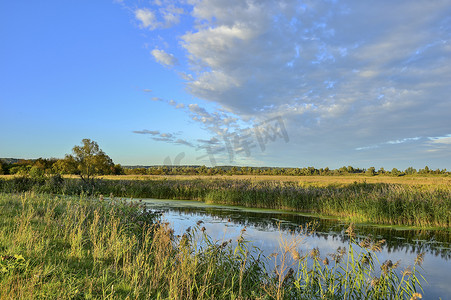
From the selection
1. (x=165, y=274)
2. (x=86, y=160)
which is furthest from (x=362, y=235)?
(x=86, y=160)

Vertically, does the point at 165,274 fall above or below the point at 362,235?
above

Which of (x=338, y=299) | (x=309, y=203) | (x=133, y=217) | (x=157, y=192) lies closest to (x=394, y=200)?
(x=309, y=203)

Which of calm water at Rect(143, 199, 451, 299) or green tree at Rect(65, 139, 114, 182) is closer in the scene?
calm water at Rect(143, 199, 451, 299)

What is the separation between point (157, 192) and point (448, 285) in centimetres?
2324

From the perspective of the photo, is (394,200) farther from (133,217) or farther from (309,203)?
(133,217)

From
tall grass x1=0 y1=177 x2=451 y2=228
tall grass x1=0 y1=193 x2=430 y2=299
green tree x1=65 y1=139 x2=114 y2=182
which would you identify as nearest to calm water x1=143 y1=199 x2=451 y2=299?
tall grass x1=0 y1=193 x2=430 y2=299

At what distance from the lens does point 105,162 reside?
1199 inches

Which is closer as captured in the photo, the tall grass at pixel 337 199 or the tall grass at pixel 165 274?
the tall grass at pixel 165 274

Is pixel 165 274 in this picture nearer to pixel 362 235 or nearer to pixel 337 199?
pixel 362 235

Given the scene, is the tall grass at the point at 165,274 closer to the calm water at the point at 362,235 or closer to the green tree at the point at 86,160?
the calm water at the point at 362,235

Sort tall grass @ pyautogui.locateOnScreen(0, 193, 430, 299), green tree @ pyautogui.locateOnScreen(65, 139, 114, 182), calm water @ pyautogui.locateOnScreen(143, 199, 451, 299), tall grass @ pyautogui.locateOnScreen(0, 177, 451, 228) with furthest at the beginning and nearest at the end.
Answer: green tree @ pyautogui.locateOnScreen(65, 139, 114, 182) → tall grass @ pyautogui.locateOnScreen(0, 177, 451, 228) → calm water @ pyautogui.locateOnScreen(143, 199, 451, 299) → tall grass @ pyautogui.locateOnScreen(0, 193, 430, 299)

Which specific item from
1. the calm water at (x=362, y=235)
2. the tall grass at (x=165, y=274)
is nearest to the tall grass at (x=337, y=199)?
the calm water at (x=362, y=235)

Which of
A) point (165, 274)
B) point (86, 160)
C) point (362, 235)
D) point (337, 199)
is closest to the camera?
point (165, 274)

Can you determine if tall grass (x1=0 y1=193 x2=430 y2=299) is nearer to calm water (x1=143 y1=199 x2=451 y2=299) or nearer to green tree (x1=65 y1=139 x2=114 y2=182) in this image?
calm water (x1=143 y1=199 x2=451 y2=299)
